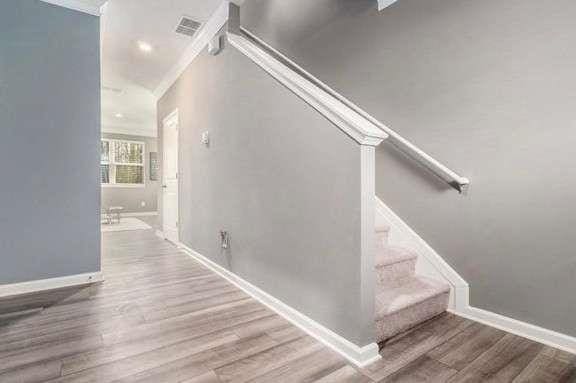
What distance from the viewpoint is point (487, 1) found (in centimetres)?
178

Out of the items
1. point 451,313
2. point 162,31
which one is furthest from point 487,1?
point 162,31

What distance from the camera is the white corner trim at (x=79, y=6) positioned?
2.58 metres

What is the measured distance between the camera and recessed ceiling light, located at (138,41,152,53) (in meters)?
3.64

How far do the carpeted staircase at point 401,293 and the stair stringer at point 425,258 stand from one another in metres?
0.04

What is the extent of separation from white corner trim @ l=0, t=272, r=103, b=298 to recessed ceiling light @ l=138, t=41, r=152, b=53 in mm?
2896

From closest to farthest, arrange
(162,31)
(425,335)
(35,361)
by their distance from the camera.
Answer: (35,361)
(425,335)
(162,31)

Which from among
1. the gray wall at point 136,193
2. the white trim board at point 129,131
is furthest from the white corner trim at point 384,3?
the gray wall at point 136,193

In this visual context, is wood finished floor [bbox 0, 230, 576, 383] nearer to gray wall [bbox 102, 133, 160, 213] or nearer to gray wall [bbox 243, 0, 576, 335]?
gray wall [bbox 243, 0, 576, 335]

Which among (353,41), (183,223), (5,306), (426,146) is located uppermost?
(353,41)

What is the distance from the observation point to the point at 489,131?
1.79 m

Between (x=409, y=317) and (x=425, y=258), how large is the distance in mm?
553

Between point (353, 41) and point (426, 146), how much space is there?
51.0 inches

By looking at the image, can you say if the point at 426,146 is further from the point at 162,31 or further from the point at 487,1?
the point at 162,31

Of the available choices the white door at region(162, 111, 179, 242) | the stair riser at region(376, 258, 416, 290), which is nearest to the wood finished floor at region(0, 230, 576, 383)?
the stair riser at region(376, 258, 416, 290)
